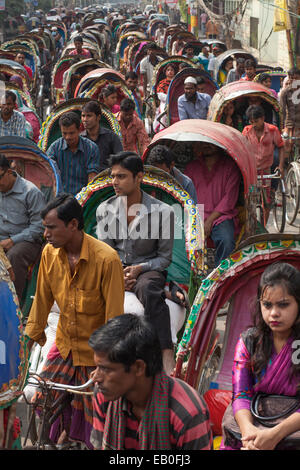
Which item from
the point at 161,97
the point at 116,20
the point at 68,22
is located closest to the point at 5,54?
the point at 161,97

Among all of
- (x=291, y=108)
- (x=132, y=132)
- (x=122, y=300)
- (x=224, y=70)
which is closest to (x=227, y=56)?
(x=224, y=70)

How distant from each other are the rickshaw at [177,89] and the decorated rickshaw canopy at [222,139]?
4613mm

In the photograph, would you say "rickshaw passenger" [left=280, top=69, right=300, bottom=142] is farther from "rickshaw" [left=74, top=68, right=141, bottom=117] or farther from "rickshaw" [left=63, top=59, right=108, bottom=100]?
"rickshaw" [left=63, top=59, right=108, bottom=100]

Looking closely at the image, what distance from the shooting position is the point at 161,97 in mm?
12977

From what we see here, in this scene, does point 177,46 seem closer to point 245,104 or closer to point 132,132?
point 245,104

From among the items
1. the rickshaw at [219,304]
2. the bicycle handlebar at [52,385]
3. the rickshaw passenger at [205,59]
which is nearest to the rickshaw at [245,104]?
the rickshaw at [219,304]

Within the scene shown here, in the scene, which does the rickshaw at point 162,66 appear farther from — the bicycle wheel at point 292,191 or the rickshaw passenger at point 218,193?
the rickshaw passenger at point 218,193

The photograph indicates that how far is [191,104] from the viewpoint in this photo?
1032 cm

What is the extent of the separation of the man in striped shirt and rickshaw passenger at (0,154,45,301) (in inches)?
103

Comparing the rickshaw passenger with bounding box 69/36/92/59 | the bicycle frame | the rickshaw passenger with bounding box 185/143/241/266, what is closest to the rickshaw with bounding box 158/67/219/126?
the rickshaw passenger with bounding box 69/36/92/59

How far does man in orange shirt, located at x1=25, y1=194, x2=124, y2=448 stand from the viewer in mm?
3666

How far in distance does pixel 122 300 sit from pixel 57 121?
5238mm

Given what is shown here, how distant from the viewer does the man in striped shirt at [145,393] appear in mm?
2568

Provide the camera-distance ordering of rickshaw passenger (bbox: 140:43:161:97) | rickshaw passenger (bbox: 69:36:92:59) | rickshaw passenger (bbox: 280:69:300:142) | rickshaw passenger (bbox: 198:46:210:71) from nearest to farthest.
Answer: rickshaw passenger (bbox: 280:69:300:142) → rickshaw passenger (bbox: 140:43:161:97) → rickshaw passenger (bbox: 69:36:92:59) → rickshaw passenger (bbox: 198:46:210:71)
